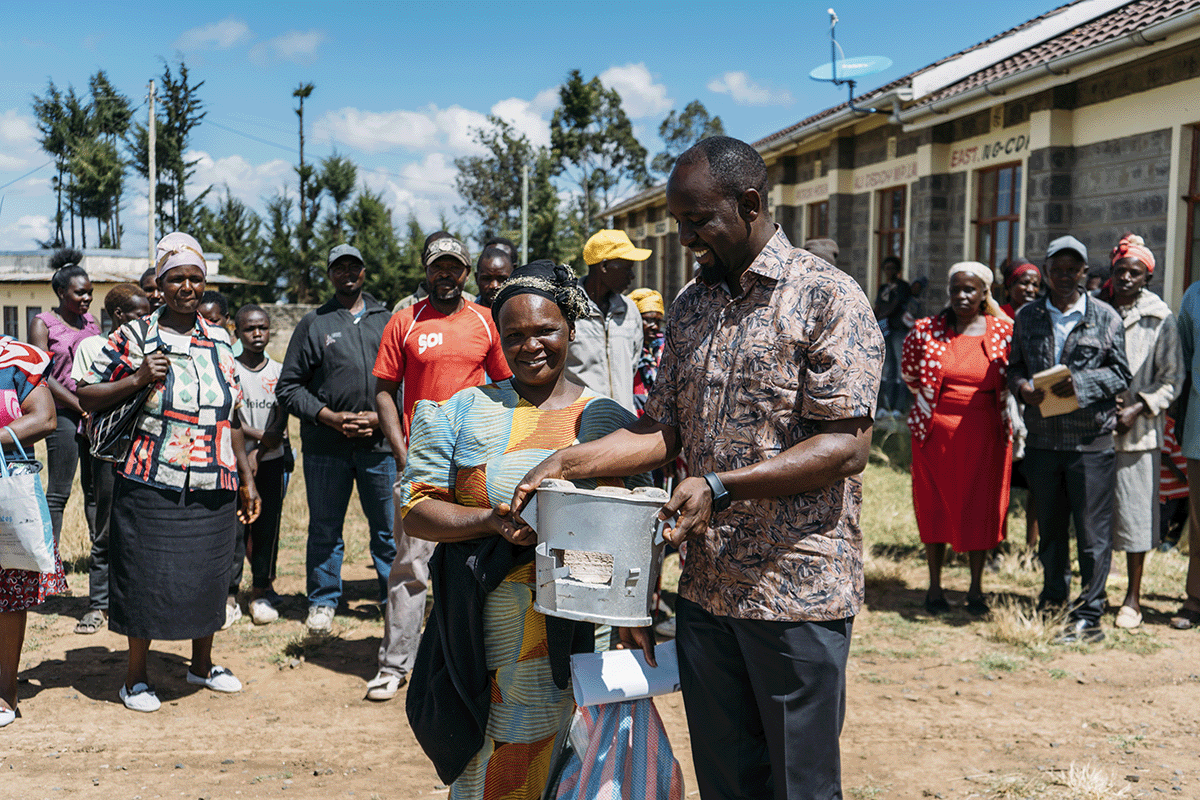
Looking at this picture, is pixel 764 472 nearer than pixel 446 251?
Yes

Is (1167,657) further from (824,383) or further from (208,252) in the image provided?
(208,252)

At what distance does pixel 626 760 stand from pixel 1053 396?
3.90 meters

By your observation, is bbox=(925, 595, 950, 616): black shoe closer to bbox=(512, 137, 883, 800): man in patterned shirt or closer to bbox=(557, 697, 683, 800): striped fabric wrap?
bbox=(512, 137, 883, 800): man in patterned shirt

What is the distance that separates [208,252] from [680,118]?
21398 mm

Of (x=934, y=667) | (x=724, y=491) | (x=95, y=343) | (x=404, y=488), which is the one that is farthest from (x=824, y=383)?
(x=95, y=343)

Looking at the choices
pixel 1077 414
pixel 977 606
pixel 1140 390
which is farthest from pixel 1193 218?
pixel 977 606

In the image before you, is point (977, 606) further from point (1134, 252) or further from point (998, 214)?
point (998, 214)

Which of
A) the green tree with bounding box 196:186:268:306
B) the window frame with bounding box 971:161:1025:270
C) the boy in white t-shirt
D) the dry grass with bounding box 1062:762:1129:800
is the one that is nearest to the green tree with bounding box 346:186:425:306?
the green tree with bounding box 196:186:268:306

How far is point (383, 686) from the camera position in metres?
4.76

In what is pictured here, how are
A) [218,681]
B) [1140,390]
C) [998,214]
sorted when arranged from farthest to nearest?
[998,214], [1140,390], [218,681]

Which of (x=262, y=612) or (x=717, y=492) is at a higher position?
A: (x=717, y=492)

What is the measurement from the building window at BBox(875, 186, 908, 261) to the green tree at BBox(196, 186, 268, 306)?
28.0 meters

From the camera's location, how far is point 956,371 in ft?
19.6

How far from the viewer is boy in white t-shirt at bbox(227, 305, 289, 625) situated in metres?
6.10
